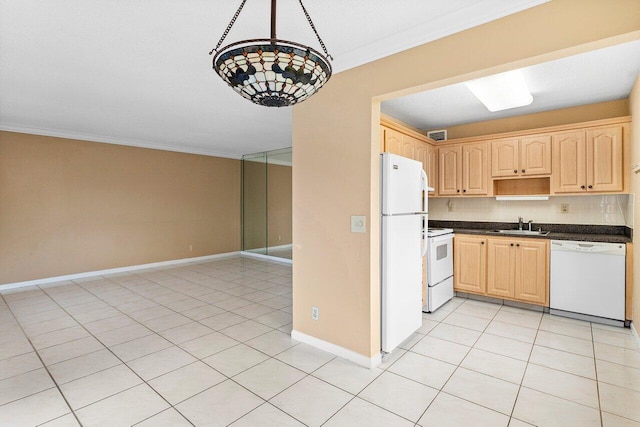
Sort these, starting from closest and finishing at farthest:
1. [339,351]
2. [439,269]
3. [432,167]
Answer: [339,351], [439,269], [432,167]

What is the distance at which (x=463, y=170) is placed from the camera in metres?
4.45

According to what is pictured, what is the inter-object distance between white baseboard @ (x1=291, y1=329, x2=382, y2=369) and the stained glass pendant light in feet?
6.89

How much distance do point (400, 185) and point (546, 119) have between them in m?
2.82

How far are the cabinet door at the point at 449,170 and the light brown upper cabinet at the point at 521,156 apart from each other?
1.42 ft

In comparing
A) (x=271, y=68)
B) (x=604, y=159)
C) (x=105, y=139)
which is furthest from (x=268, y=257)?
(x=271, y=68)

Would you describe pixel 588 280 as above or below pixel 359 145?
below

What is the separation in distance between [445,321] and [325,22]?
309 cm

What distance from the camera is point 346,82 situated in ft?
8.46

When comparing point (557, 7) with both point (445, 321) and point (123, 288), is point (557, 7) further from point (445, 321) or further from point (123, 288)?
Answer: point (123, 288)

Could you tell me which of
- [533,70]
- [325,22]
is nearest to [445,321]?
[533,70]

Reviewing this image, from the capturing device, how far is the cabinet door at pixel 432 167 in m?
4.41

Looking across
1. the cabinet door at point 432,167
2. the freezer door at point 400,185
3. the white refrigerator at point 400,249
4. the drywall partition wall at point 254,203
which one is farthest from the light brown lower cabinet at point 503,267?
the drywall partition wall at point 254,203

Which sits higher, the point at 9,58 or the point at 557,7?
the point at 9,58

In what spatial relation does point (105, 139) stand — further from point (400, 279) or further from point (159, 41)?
point (400, 279)
